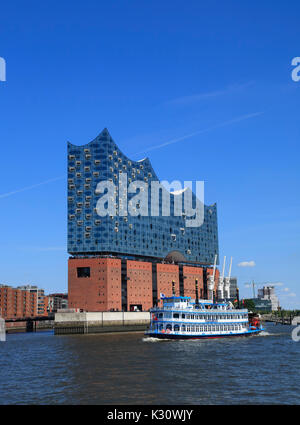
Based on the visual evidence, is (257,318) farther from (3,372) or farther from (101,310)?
(3,372)

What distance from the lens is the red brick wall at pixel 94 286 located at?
531ft

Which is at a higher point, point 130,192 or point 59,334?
point 130,192

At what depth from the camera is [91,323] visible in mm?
153000

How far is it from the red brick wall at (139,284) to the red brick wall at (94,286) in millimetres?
8925

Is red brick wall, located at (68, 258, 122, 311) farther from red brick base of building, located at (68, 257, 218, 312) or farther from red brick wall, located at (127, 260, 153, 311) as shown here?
red brick wall, located at (127, 260, 153, 311)

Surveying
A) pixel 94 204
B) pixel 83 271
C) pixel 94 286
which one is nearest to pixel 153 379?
pixel 94 286

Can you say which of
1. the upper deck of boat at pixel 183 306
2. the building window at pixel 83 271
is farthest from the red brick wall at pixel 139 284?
the upper deck of boat at pixel 183 306

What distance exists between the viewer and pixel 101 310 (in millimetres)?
161375

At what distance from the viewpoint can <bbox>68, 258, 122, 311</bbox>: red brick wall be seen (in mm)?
162000

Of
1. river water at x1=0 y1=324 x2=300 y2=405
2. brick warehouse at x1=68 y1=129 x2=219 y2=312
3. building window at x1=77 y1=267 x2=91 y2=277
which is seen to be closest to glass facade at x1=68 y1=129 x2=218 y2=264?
brick warehouse at x1=68 y1=129 x2=219 y2=312
